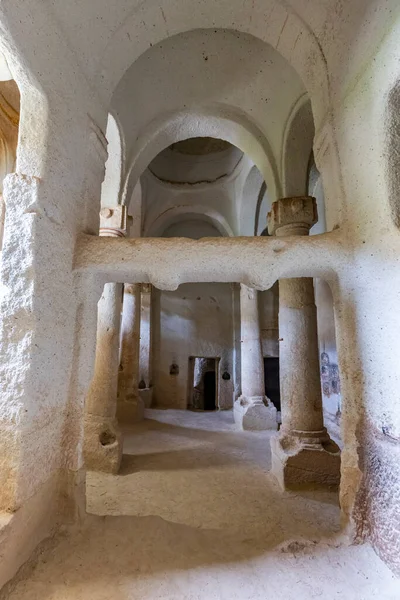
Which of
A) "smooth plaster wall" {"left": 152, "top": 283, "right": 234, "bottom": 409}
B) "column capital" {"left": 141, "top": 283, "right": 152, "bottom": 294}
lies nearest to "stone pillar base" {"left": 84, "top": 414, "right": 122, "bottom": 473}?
"column capital" {"left": 141, "top": 283, "right": 152, "bottom": 294}

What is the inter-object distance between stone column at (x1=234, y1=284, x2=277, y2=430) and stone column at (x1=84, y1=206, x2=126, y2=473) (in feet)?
10.6

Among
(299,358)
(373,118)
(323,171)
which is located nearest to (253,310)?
(299,358)

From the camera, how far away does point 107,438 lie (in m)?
4.30

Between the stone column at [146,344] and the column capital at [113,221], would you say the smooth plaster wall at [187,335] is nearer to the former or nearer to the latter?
the stone column at [146,344]

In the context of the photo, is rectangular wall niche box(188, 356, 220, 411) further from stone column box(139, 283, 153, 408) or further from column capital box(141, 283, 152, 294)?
column capital box(141, 283, 152, 294)

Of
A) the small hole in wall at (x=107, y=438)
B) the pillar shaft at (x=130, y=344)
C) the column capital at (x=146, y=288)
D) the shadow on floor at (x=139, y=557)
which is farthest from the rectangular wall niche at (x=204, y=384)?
the shadow on floor at (x=139, y=557)

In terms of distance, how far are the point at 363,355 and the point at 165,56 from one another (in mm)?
4385

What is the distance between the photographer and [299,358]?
422cm

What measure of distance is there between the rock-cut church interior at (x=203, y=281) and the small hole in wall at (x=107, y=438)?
0.02 metres

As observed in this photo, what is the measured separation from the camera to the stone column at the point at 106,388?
13.5 feet

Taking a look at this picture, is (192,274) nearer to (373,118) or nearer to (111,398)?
(373,118)

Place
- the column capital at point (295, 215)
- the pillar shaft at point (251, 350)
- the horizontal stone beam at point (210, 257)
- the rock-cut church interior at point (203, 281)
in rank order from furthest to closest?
1. the pillar shaft at point (251, 350)
2. the column capital at point (295, 215)
3. the horizontal stone beam at point (210, 257)
4. the rock-cut church interior at point (203, 281)

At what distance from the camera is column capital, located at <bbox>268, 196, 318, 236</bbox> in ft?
13.9

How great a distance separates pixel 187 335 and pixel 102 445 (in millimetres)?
6632
